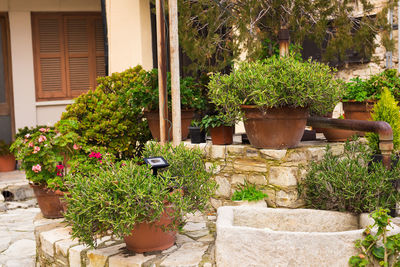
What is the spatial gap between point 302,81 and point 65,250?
2449mm

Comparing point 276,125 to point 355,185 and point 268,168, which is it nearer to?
point 268,168

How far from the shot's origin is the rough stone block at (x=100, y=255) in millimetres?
3875

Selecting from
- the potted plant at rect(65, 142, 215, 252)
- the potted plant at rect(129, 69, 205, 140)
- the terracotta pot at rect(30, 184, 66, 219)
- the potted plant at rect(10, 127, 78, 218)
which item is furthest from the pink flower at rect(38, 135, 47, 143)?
the potted plant at rect(65, 142, 215, 252)

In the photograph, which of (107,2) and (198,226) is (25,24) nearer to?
(107,2)

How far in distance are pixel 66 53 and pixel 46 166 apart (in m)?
3.84

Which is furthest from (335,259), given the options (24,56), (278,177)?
(24,56)

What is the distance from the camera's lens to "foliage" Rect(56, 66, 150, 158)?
19.0ft

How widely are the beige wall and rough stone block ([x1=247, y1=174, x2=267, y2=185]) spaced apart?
3146mm

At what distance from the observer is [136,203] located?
355 centimetres

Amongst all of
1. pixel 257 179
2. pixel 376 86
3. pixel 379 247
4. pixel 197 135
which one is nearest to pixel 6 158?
pixel 197 135

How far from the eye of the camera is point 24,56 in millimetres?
8367

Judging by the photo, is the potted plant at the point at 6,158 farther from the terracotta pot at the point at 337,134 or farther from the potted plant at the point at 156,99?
the terracotta pot at the point at 337,134

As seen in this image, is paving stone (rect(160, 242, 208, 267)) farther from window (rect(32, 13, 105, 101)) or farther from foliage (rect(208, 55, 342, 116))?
window (rect(32, 13, 105, 101))

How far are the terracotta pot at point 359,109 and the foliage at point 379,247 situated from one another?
195 cm
